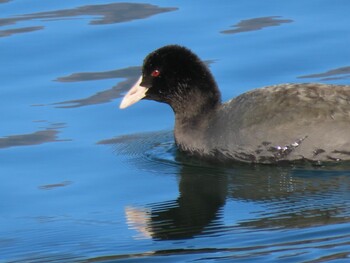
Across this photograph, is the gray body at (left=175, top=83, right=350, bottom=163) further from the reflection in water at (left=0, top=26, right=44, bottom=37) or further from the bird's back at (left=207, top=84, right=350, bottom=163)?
the reflection in water at (left=0, top=26, right=44, bottom=37)

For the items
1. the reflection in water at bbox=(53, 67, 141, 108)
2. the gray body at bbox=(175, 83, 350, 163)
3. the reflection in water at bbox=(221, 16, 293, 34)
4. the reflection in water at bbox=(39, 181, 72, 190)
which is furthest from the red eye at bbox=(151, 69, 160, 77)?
the reflection in water at bbox=(221, 16, 293, 34)

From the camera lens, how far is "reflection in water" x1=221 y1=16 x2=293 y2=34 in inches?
524

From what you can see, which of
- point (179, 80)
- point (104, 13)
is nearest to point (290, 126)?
point (179, 80)

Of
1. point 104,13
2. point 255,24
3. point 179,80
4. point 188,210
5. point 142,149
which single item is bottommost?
point 188,210

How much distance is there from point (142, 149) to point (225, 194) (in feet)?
4.92

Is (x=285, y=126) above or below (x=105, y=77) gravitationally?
below

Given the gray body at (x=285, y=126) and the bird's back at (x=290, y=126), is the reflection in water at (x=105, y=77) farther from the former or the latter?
the bird's back at (x=290, y=126)

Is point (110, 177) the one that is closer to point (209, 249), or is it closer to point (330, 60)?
point (209, 249)

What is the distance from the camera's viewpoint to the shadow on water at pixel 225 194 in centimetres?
841

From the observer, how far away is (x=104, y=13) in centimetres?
1397

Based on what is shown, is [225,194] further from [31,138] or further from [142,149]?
[31,138]

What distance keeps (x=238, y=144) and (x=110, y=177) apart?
1074 millimetres

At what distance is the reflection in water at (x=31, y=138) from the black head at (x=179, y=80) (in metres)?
0.71

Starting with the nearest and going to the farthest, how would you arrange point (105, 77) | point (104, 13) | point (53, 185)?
point (53, 185)
point (105, 77)
point (104, 13)
